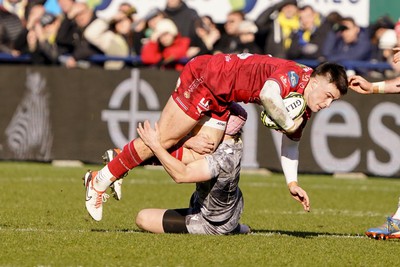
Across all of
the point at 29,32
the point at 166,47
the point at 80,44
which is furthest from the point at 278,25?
the point at 29,32

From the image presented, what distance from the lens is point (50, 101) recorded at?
19.2 m

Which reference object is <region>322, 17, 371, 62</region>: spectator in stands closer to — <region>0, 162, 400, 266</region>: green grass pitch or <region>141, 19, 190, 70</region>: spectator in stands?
<region>0, 162, 400, 266</region>: green grass pitch

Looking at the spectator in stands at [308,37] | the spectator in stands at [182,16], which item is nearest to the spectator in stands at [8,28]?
the spectator in stands at [182,16]

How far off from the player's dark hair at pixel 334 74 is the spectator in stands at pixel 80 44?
10.0 m

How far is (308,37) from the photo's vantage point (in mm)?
Result: 19797

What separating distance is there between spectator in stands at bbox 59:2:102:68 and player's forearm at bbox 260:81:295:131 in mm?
10260

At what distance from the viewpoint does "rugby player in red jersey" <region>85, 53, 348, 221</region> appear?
9945 mm

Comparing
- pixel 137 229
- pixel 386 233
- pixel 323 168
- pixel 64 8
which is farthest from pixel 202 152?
pixel 64 8

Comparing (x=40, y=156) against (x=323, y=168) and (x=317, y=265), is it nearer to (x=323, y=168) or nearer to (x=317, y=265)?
(x=323, y=168)

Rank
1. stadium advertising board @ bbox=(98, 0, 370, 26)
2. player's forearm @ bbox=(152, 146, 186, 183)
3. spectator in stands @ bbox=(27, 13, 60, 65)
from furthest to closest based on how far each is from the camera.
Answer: stadium advertising board @ bbox=(98, 0, 370, 26) < spectator in stands @ bbox=(27, 13, 60, 65) < player's forearm @ bbox=(152, 146, 186, 183)

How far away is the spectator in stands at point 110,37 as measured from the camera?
65.7 feet

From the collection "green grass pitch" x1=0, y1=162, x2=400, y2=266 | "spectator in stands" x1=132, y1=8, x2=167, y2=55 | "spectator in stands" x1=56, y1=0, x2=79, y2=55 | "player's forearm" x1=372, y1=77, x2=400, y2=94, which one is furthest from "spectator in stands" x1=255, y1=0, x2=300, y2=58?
"player's forearm" x1=372, y1=77, x2=400, y2=94

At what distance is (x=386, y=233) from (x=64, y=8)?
11.3 metres

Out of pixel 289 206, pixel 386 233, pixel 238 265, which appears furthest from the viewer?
pixel 289 206
